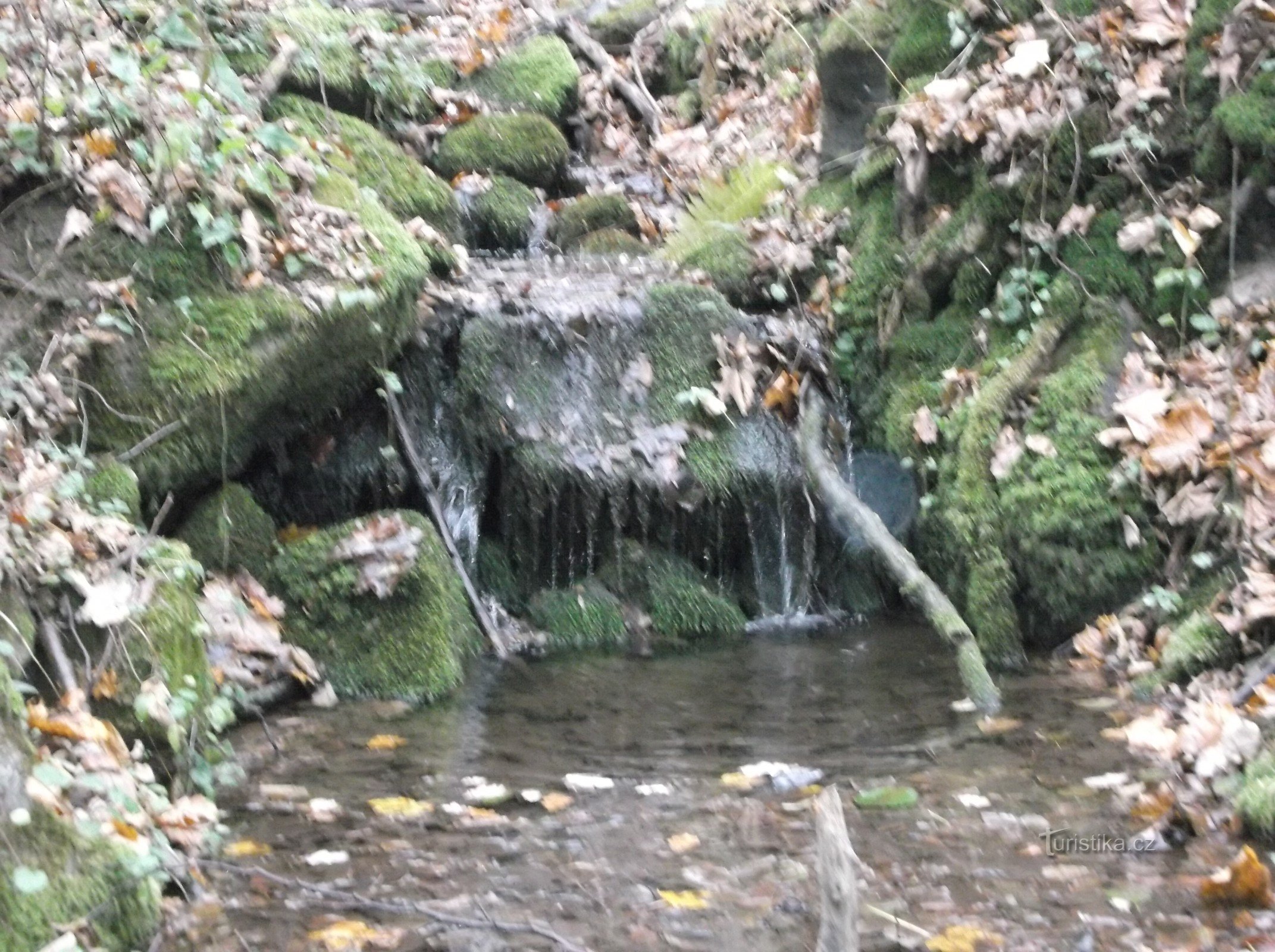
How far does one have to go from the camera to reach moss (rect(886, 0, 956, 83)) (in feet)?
25.1

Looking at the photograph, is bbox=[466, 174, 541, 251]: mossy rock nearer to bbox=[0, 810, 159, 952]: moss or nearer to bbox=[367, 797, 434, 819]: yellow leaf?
bbox=[367, 797, 434, 819]: yellow leaf

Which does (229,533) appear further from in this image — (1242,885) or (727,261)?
(1242,885)

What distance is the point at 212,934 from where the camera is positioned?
3279mm

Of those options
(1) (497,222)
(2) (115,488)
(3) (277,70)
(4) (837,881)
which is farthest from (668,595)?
(3) (277,70)

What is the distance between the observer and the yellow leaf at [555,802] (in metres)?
4.27

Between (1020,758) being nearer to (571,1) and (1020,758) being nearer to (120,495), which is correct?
(120,495)

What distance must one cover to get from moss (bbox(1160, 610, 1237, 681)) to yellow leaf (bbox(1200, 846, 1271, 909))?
1686 millimetres

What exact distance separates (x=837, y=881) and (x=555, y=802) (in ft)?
5.62

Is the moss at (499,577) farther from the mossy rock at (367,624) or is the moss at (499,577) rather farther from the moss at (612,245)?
the moss at (612,245)

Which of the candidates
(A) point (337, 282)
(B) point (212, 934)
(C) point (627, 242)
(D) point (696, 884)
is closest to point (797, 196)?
(C) point (627, 242)

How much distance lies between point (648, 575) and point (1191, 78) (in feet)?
13.1

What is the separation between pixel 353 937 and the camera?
327 centimetres

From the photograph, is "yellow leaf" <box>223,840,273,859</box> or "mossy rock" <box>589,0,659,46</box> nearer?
"yellow leaf" <box>223,840,273,859</box>

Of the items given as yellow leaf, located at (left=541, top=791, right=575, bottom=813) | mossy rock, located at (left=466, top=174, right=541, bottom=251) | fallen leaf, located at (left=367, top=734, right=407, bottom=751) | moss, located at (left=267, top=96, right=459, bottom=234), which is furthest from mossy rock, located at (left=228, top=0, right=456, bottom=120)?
yellow leaf, located at (left=541, top=791, right=575, bottom=813)
